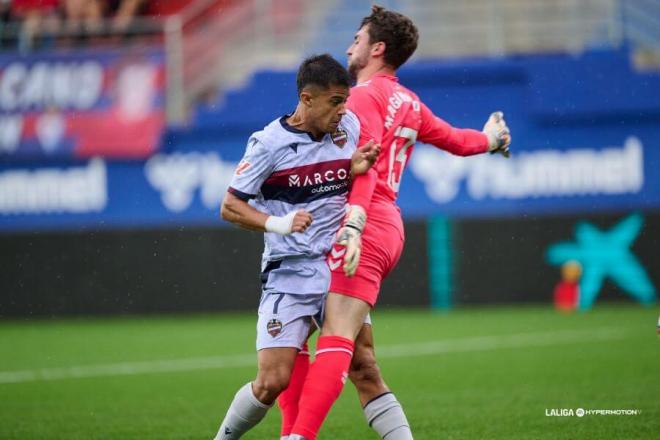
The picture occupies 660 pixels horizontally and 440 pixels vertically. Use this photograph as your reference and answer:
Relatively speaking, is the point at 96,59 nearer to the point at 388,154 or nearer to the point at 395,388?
the point at 395,388

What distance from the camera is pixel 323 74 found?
4934 mm

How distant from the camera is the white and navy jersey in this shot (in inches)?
193

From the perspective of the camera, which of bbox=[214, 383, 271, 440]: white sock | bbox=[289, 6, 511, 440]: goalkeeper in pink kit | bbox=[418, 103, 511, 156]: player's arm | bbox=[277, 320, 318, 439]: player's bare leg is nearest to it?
bbox=[289, 6, 511, 440]: goalkeeper in pink kit

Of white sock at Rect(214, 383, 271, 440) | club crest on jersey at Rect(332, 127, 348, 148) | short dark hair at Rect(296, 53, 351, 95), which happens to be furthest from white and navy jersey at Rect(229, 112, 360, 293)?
white sock at Rect(214, 383, 271, 440)

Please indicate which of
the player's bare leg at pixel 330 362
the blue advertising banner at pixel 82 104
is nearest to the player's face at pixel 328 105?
the player's bare leg at pixel 330 362

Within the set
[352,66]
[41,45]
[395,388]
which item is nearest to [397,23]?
[352,66]

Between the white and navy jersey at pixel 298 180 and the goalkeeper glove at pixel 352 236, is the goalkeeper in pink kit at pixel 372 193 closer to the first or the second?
the goalkeeper glove at pixel 352 236

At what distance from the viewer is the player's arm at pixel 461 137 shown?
5.58 metres

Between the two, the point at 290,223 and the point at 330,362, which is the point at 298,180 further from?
the point at 330,362

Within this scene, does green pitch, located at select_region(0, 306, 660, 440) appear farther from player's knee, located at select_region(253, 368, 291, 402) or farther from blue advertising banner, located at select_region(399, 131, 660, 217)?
player's knee, located at select_region(253, 368, 291, 402)

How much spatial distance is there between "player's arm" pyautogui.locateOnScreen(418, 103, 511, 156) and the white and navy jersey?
0.54m

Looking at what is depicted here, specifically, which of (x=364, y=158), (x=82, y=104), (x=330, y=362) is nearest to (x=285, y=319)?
(x=330, y=362)

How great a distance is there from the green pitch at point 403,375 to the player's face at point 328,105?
2246 millimetres

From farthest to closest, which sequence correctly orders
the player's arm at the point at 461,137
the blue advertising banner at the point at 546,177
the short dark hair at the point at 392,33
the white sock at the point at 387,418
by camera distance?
1. the blue advertising banner at the point at 546,177
2. the player's arm at the point at 461,137
3. the short dark hair at the point at 392,33
4. the white sock at the point at 387,418
